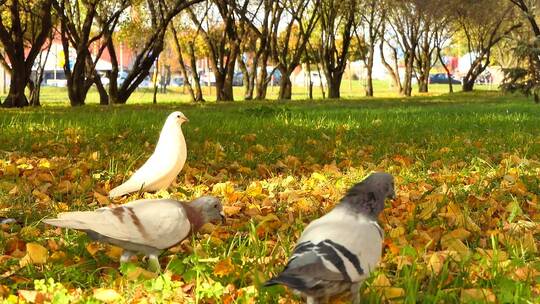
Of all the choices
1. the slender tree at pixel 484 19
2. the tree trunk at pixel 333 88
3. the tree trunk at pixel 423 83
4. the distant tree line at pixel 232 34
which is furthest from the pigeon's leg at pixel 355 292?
the tree trunk at pixel 423 83

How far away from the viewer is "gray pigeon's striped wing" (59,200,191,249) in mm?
2508

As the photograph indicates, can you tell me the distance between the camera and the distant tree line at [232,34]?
69.1ft

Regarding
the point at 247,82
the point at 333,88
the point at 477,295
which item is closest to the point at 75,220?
the point at 477,295

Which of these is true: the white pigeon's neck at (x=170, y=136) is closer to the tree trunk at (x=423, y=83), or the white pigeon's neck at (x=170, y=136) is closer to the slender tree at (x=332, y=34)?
the slender tree at (x=332, y=34)

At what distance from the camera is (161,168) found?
421 centimetres

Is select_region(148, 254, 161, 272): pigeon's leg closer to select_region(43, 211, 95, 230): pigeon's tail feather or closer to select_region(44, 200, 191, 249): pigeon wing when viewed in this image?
select_region(44, 200, 191, 249): pigeon wing

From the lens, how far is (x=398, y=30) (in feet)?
135

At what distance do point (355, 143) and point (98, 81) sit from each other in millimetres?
17458

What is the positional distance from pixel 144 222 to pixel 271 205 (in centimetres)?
185

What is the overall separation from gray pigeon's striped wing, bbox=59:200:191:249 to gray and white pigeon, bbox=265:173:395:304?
2.02 ft

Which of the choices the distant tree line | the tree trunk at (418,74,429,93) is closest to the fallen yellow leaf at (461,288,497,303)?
the distant tree line

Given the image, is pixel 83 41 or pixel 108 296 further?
pixel 83 41

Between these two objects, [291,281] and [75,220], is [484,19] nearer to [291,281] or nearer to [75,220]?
[75,220]

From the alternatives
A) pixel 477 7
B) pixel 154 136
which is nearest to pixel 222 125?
pixel 154 136
